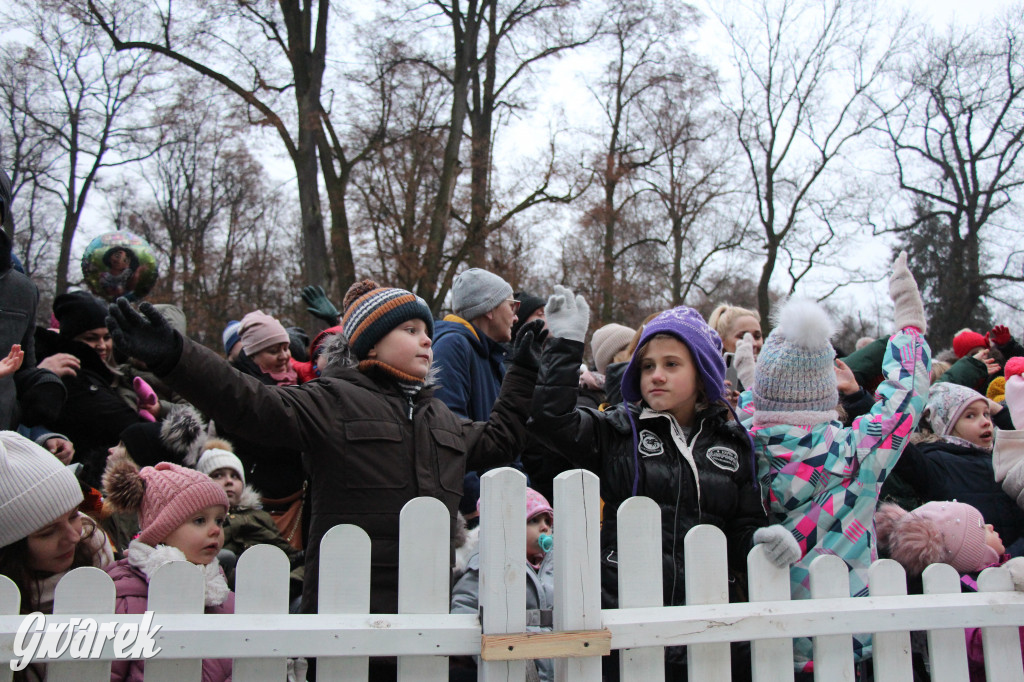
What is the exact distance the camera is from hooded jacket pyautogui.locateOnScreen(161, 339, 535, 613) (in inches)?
82.3

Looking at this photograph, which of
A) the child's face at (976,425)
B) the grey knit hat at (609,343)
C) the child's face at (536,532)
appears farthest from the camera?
the grey knit hat at (609,343)

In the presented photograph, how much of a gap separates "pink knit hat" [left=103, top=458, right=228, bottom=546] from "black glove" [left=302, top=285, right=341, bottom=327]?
219cm

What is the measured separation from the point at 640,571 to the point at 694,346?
0.93m

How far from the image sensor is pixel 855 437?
2504mm

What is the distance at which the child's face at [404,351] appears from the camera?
8.43 feet

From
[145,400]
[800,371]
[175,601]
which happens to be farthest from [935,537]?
[145,400]

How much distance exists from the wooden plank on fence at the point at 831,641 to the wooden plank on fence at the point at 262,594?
132 cm

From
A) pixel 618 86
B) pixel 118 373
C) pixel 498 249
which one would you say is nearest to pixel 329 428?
pixel 118 373

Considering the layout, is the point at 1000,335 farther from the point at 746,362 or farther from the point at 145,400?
the point at 145,400

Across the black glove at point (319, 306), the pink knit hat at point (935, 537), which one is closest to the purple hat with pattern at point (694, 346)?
the pink knit hat at point (935, 537)

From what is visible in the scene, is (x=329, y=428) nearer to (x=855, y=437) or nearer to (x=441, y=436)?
(x=441, y=436)

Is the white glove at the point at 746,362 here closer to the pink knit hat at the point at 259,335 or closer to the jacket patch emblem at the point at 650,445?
the jacket patch emblem at the point at 650,445

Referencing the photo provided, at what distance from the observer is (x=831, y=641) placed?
6.50 feet

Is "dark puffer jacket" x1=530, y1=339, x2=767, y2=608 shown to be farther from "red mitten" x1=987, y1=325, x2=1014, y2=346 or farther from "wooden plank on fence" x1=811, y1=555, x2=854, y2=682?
"red mitten" x1=987, y1=325, x2=1014, y2=346
